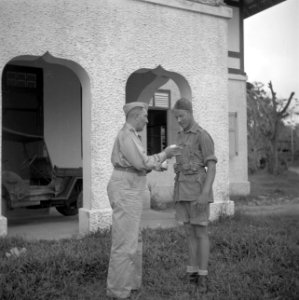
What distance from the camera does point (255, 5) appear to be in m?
15.8

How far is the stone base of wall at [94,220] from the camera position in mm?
7160

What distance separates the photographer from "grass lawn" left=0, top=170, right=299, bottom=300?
15.5 feet

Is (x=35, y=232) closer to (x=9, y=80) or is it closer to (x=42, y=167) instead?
(x=42, y=167)

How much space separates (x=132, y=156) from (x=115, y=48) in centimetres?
356

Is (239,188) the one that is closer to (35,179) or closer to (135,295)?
(35,179)

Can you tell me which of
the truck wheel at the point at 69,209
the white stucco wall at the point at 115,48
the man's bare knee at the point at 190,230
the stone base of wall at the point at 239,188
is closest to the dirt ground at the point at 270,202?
the stone base of wall at the point at 239,188

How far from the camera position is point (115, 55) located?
747 cm

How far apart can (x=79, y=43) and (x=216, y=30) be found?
2.78 metres

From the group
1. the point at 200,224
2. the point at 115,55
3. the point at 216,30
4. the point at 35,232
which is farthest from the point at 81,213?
the point at 216,30

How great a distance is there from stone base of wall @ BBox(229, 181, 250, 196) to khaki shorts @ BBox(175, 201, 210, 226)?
9.91 m

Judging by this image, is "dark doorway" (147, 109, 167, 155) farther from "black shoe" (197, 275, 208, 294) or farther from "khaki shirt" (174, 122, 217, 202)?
"black shoe" (197, 275, 208, 294)

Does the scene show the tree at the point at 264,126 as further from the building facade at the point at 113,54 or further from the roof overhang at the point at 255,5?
the building facade at the point at 113,54

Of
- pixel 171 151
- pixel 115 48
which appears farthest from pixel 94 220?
pixel 171 151

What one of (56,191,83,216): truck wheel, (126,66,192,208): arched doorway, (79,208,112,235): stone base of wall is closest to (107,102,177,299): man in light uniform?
(79,208,112,235): stone base of wall
